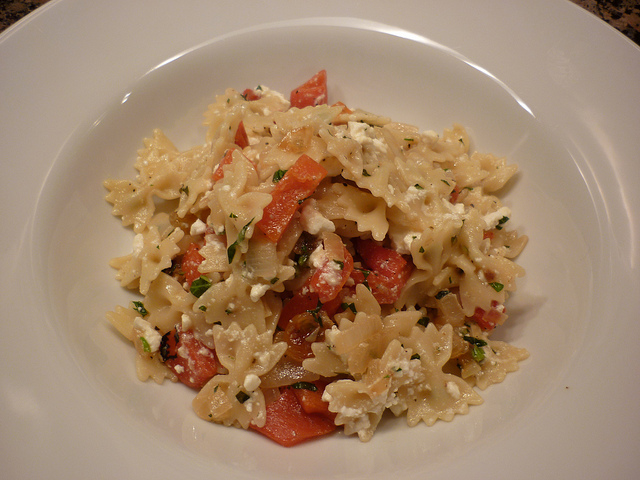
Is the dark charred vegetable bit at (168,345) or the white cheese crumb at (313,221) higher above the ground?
the white cheese crumb at (313,221)

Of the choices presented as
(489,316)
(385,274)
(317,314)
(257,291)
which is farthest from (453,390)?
(257,291)

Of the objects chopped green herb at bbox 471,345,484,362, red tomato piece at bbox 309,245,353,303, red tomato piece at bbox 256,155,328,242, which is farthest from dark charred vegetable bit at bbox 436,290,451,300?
red tomato piece at bbox 256,155,328,242

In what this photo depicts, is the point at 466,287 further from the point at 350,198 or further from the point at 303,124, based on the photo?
the point at 303,124

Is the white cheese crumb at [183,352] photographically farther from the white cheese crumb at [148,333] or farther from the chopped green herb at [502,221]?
the chopped green herb at [502,221]

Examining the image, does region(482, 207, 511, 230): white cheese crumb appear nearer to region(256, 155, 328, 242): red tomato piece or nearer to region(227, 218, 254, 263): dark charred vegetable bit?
region(256, 155, 328, 242): red tomato piece

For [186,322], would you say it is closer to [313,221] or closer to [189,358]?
[189,358]

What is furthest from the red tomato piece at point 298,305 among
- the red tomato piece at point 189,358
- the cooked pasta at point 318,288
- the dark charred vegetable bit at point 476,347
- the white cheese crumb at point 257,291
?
the dark charred vegetable bit at point 476,347

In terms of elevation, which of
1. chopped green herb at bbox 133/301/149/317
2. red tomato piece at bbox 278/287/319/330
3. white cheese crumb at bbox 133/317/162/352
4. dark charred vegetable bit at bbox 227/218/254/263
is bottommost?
chopped green herb at bbox 133/301/149/317
